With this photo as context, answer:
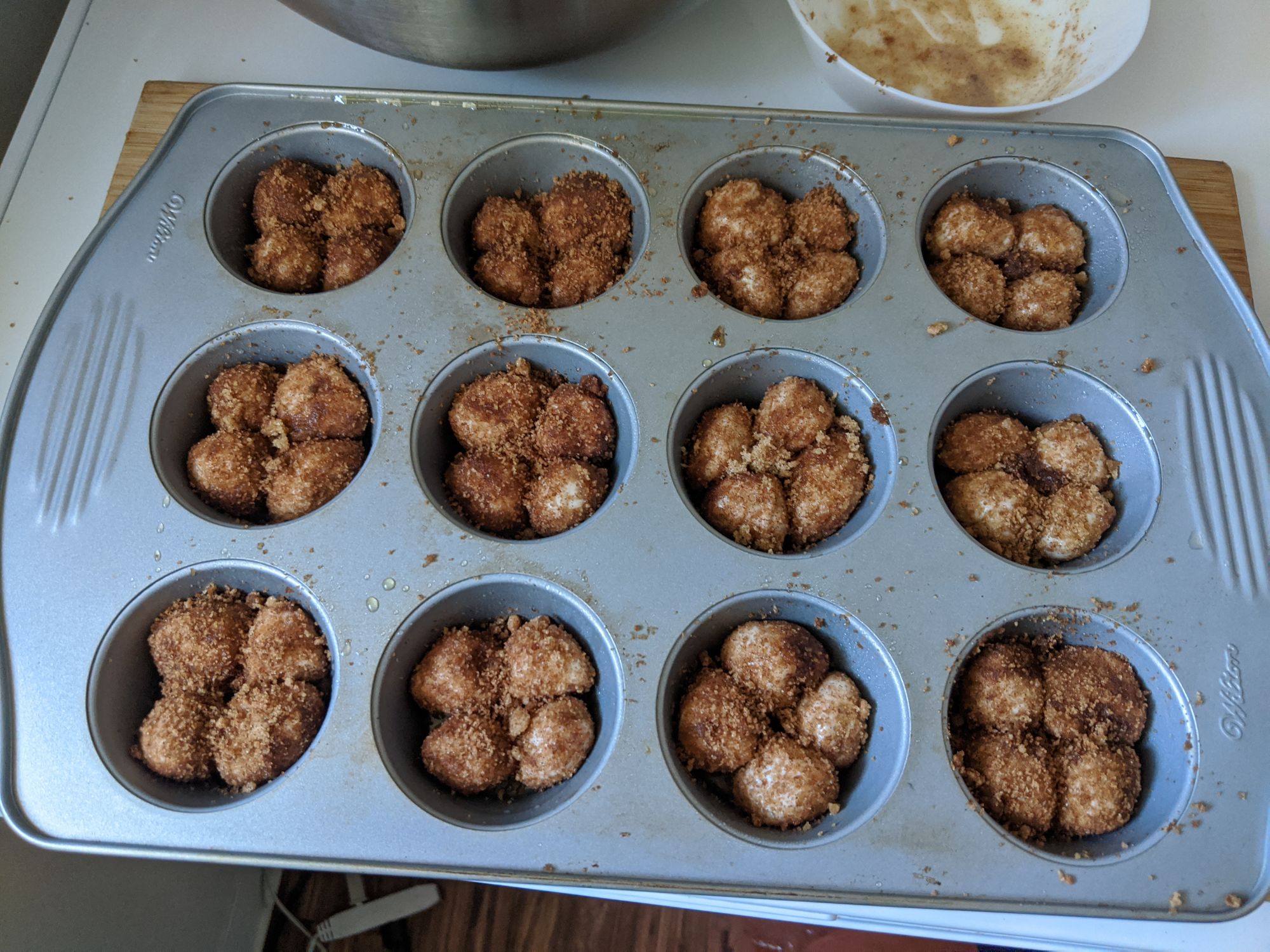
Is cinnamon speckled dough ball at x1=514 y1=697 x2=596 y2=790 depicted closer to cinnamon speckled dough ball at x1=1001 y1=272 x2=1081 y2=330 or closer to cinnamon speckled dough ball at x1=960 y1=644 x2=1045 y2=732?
cinnamon speckled dough ball at x1=960 y1=644 x2=1045 y2=732

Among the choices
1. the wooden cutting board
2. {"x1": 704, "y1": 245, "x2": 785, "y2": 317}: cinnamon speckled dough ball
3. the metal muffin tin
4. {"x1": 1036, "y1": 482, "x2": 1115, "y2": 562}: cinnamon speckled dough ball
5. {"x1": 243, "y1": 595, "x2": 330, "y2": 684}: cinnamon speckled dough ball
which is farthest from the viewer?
the wooden cutting board

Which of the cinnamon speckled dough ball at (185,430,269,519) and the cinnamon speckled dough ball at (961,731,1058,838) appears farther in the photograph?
the cinnamon speckled dough ball at (185,430,269,519)

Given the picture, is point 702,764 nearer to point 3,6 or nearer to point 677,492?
point 677,492

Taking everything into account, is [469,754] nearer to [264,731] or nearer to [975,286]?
[264,731]

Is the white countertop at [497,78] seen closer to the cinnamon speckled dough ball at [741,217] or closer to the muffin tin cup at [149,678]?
the cinnamon speckled dough ball at [741,217]

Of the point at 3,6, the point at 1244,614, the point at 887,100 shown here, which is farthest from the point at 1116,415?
the point at 3,6

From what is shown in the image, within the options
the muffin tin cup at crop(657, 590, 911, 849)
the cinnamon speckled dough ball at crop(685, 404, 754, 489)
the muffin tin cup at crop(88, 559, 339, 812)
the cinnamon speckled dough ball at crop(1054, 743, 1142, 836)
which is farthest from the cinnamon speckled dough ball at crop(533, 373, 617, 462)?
the cinnamon speckled dough ball at crop(1054, 743, 1142, 836)
